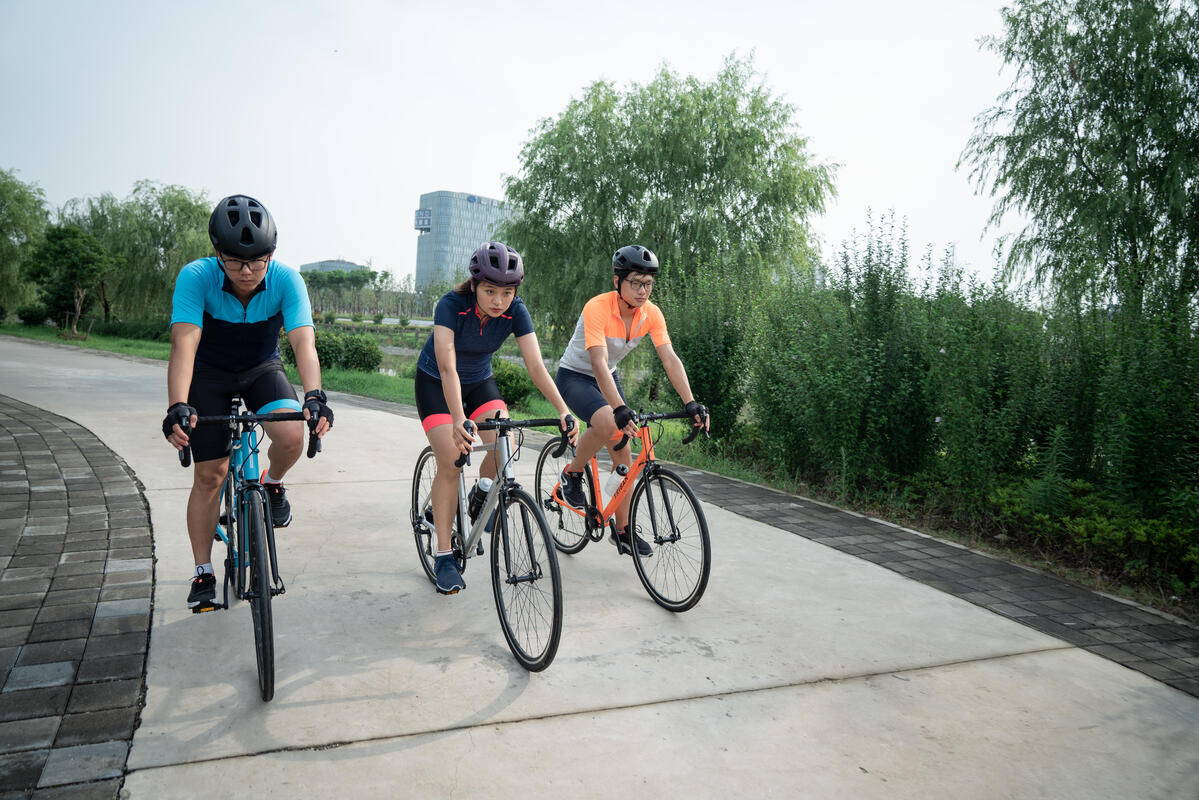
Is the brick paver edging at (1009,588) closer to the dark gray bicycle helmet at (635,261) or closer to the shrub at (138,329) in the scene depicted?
the dark gray bicycle helmet at (635,261)

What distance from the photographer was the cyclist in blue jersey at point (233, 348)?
3.35 metres

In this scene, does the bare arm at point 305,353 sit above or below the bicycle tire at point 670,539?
above

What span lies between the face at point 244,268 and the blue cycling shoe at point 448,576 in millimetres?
1661

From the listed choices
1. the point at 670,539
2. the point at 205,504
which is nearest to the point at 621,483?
the point at 670,539

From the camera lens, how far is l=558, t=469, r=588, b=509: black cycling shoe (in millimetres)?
5023

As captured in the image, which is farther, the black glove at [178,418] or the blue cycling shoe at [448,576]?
the blue cycling shoe at [448,576]

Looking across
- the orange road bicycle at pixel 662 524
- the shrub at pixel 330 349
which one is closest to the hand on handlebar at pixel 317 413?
the orange road bicycle at pixel 662 524

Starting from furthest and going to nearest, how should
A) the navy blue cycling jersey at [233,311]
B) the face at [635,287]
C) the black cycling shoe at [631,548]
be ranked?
the face at [635,287], the black cycling shoe at [631,548], the navy blue cycling jersey at [233,311]

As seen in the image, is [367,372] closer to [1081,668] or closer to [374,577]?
[374,577]

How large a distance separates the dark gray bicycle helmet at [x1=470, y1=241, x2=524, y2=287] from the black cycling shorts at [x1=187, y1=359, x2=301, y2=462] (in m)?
1.04

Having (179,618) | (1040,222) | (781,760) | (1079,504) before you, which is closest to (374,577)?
(179,618)

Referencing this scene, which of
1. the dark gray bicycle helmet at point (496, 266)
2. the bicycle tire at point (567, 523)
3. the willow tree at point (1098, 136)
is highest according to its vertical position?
the willow tree at point (1098, 136)

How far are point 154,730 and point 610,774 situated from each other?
5.32 feet

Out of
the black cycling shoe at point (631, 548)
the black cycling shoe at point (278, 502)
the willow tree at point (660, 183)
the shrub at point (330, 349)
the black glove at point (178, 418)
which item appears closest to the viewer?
the black glove at point (178, 418)
